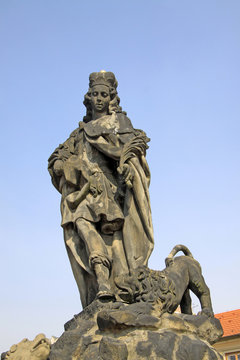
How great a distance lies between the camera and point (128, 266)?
21.2ft

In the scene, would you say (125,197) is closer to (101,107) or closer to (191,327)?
(101,107)

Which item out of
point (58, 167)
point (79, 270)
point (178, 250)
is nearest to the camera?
point (178, 250)

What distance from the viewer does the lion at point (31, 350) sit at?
5.23 metres

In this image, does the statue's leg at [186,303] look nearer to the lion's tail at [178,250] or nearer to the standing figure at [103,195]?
the lion's tail at [178,250]

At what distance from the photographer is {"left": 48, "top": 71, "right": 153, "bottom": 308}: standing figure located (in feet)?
21.2

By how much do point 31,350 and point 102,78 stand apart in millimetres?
3969

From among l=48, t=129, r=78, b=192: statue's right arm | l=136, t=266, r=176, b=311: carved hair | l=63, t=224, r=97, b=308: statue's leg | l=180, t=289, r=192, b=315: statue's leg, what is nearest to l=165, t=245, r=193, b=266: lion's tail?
l=180, t=289, r=192, b=315: statue's leg

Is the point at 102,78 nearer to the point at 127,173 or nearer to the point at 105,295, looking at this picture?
the point at 127,173

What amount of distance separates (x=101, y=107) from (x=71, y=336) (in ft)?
11.6

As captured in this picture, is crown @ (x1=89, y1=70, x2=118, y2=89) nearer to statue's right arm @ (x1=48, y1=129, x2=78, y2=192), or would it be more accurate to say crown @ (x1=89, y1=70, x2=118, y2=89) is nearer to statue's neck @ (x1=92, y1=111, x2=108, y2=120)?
statue's neck @ (x1=92, y1=111, x2=108, y2=120)

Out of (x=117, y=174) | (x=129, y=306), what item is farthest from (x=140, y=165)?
(x=129, y=306)

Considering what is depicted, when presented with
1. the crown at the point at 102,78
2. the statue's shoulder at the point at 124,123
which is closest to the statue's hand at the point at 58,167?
the statue's shoulder at the point at 124,123

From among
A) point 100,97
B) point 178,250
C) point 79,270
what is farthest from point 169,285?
point 100,97

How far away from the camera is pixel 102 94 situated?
7.45m
